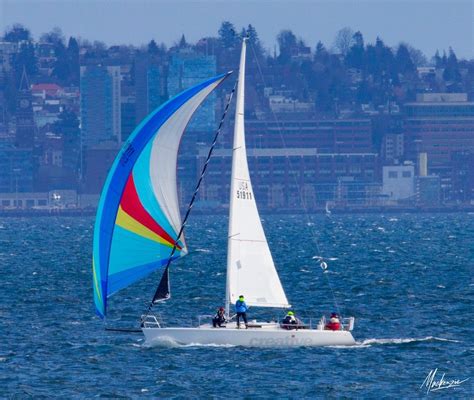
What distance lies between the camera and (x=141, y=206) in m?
34.8

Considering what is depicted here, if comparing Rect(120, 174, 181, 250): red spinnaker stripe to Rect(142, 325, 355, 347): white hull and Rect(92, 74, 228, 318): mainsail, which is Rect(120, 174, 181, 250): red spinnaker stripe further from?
Rect(142, 325, 355, 347): white hull

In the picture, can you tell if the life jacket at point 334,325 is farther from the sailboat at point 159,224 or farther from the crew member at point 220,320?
the crew member at point 220,320

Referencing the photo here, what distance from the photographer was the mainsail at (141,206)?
34.6 meters

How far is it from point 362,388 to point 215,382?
2.65 meters

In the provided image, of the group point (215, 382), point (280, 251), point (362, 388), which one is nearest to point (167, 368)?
point (215, 382)

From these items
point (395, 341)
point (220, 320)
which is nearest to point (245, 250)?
point (220, 320)

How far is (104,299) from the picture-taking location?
34.8 meters

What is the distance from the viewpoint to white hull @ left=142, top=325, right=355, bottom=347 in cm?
3547

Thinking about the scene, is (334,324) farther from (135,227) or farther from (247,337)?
(135,227)

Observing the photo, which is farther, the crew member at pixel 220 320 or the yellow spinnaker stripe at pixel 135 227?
the crew member at pixel 220 320

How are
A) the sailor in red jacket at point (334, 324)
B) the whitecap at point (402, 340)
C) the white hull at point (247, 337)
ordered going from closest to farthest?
1. the white hull at point (247, 337)
2. the sailor in red jacket at point (334, 324)
3. the whitecap at point (402, 340)

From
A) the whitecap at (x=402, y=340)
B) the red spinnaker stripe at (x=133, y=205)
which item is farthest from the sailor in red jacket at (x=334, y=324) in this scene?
the red spinnaker stripe at (x=133, y=205)

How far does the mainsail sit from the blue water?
5.82 ft

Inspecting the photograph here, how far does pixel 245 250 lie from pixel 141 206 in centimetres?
259
